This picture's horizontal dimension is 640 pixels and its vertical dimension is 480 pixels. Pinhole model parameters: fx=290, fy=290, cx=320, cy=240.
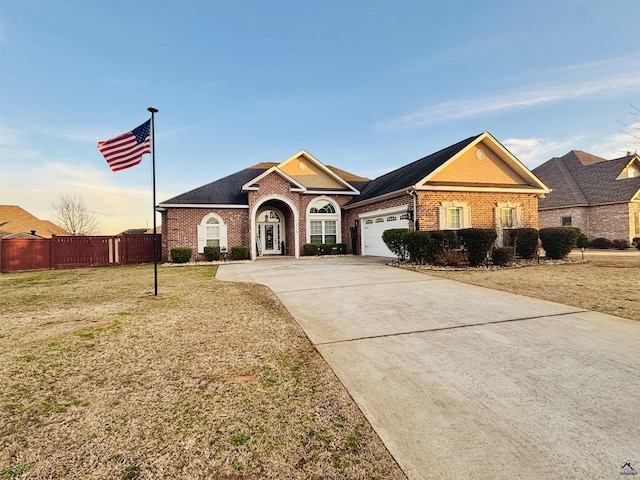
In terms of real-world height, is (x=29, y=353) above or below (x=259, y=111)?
below

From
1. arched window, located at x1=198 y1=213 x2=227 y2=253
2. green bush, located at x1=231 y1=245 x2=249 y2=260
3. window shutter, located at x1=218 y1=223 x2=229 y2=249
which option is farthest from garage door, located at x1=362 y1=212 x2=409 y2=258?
arched window, located at x1=198 y1=213 x2=227 y2=253

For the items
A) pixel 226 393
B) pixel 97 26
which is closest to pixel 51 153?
pixel 97 26

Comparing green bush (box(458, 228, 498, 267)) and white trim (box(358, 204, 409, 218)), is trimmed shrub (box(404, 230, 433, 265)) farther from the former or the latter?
white trim (box(358, 204, 409, 218))

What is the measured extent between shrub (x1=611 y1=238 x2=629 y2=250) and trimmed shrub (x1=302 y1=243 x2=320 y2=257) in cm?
2172

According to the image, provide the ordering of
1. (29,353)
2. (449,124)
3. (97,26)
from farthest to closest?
(449,124)
(97,26)
(29,353)

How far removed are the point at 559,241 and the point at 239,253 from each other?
629 inches

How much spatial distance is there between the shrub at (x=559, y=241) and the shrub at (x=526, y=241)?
0.69 meters

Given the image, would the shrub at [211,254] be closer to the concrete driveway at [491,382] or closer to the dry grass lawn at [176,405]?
the dry grass lawn at [176,405]

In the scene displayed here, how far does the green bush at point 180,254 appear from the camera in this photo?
1612 cm

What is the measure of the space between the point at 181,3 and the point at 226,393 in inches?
532

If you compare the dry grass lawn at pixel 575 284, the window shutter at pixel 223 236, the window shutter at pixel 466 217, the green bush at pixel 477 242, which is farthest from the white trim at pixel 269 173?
the dry grass lawn at pixel 575 284

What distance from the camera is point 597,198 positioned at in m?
22.4

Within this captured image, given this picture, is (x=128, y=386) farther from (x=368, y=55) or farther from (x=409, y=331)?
(x=368, y=55)

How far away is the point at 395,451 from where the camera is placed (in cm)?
199
